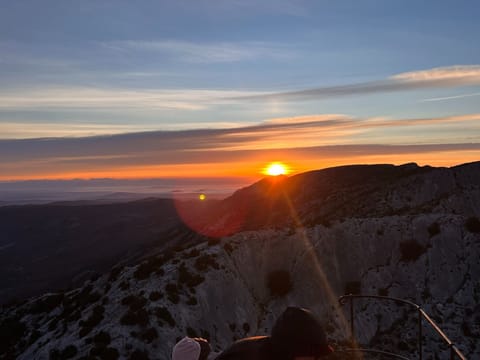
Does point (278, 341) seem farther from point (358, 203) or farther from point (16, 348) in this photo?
point (358, 203)

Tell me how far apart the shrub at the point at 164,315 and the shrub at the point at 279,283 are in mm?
11476

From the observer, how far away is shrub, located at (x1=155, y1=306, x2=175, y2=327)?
22.7 m

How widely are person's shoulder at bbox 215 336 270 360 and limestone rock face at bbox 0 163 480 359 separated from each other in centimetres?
1670

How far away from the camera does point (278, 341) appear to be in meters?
4.69

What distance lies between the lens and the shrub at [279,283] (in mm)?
33031

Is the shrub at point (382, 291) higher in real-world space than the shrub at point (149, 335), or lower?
lower

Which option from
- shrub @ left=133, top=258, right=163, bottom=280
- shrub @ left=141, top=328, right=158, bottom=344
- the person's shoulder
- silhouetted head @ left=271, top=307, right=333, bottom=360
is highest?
silhouetted head @ left=271, top=307, right=333, bottom=360

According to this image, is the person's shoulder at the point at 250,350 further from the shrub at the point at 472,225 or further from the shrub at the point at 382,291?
the shrub at the point at 472,225

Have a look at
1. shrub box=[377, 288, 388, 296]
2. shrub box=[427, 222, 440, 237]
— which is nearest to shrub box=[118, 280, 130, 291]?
shrub box=[377, 288, 388, 296]

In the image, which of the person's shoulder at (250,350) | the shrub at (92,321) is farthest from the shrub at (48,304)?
the person's shoulder at (250,350)

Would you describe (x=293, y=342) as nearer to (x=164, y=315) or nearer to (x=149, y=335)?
(x=149, y=335)

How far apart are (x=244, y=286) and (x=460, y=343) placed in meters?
15.5

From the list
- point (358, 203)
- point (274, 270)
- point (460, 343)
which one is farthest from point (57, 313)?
point (358, 203)

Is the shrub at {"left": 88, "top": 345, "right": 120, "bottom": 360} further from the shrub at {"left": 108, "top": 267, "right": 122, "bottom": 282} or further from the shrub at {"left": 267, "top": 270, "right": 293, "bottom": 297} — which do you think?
the shrub at {"left": 267, "top": 270, "right": 293, "bottom": 297}
